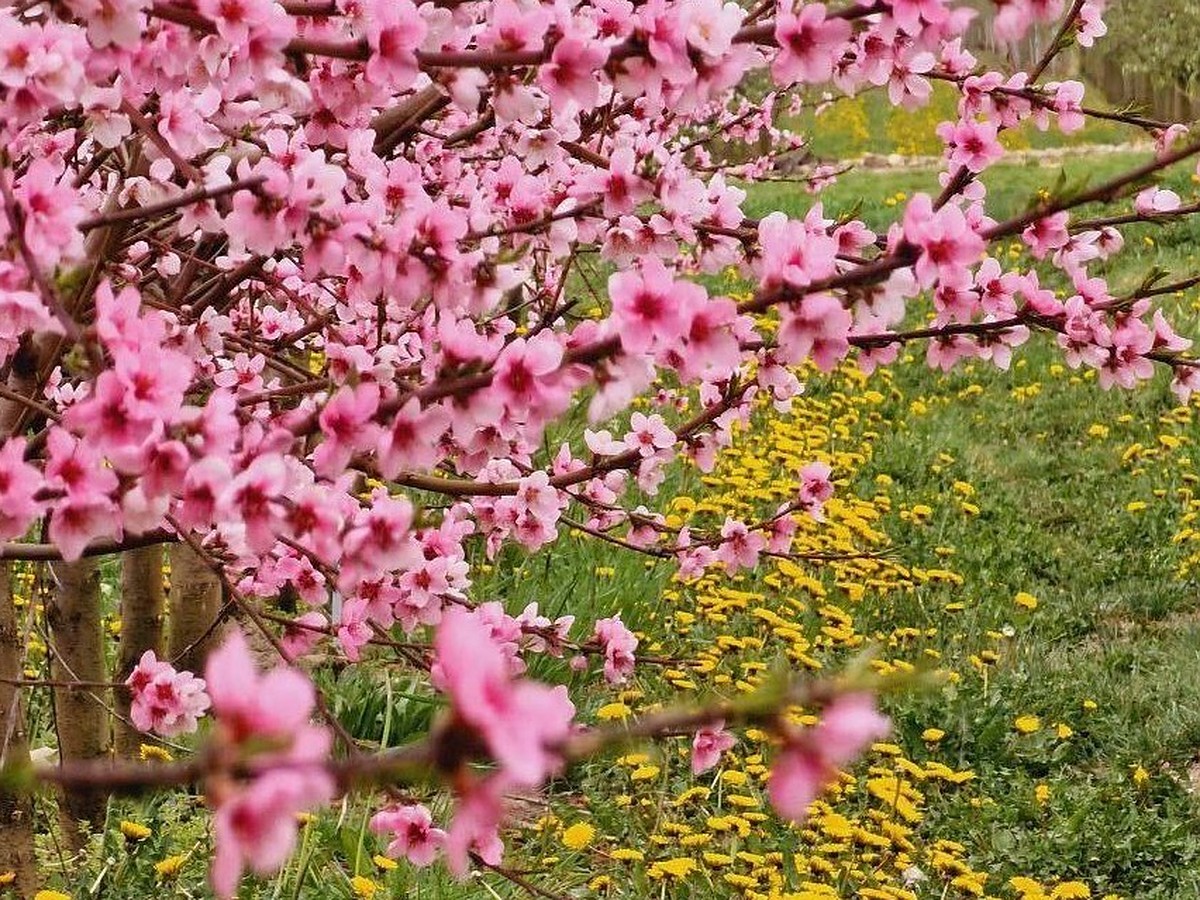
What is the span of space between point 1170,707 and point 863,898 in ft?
6.42

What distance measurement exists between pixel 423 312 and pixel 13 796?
4.57ft

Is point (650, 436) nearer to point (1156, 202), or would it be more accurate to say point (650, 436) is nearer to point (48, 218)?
point (1156, 202)

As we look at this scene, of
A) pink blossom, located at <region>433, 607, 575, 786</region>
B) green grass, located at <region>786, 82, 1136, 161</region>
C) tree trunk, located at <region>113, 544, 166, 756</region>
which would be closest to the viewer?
pink blossom, located at <region>433, 607, 575, 786</region>

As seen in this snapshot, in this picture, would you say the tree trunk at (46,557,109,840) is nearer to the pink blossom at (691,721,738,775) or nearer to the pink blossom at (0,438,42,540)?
the pink blossom at (691,721,738,775)

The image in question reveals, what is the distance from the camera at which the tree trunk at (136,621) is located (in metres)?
3.75

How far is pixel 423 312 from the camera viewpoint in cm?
301

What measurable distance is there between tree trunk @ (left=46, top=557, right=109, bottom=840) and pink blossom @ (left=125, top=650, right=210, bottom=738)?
937 millimetres

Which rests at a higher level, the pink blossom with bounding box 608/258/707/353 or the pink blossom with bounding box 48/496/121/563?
the pink blossom with bounding box 608/258/707/353

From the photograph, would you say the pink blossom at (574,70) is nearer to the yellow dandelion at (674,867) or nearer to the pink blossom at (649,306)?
the pink blossom at (649,306)

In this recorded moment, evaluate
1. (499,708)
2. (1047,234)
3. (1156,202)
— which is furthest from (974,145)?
(499,708)

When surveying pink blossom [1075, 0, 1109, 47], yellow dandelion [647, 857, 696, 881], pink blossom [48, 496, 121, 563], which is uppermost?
pink blossom [1075, 0, 1109, 47]

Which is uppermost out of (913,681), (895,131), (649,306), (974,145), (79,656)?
(895,131)

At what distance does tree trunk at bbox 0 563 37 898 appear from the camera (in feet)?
9.77

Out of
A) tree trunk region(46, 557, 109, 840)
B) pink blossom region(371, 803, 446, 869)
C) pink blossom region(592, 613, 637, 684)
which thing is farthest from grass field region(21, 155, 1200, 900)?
pink blossom region(371, 803, 446, 869)
